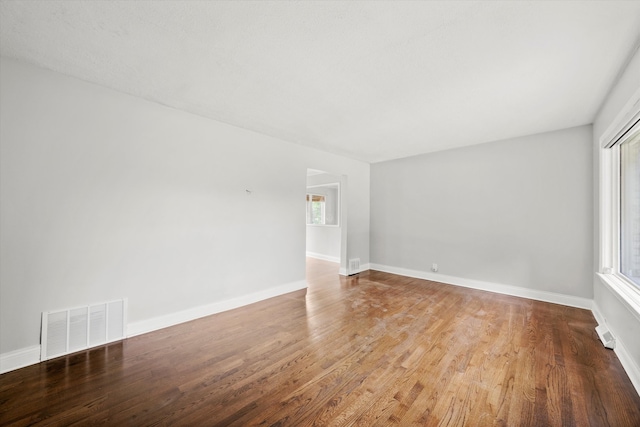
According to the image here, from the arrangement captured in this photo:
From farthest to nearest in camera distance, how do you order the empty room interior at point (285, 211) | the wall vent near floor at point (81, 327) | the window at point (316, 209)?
the window at point (316, 209), the wall vent near floor at point (81, 327), the empty room interior at point (285, 211)

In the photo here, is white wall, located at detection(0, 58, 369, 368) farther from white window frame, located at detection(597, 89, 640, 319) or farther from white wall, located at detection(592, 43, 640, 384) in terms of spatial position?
white window frame, located at detection(597, 89, 640, 319)

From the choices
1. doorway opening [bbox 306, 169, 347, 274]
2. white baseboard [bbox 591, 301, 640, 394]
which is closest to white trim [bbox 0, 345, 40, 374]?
white baseboard [bbox 591, 301, 640, 394]

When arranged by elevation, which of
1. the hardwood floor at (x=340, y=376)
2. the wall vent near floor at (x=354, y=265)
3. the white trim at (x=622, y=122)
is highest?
the white trim at (x=622, y=122)

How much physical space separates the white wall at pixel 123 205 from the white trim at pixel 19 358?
5cm

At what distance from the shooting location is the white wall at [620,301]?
1.94m

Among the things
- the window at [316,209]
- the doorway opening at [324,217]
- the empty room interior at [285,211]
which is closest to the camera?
the empty room interior at [285,211]

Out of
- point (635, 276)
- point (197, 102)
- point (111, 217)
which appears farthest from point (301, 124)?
point (635, 276)

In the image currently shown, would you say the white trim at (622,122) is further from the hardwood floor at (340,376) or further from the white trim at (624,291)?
the hardwood floor at (340,376)

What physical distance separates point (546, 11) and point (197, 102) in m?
2.97

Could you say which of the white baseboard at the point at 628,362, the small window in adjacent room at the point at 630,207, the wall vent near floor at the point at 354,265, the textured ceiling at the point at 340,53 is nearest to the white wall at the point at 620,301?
the white baseboard at the point at 628,362

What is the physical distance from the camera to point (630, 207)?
2.48 m

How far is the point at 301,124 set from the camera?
3.47m

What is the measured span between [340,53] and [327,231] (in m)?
5.55

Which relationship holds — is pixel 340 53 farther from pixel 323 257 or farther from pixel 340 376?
pixel 323 257
